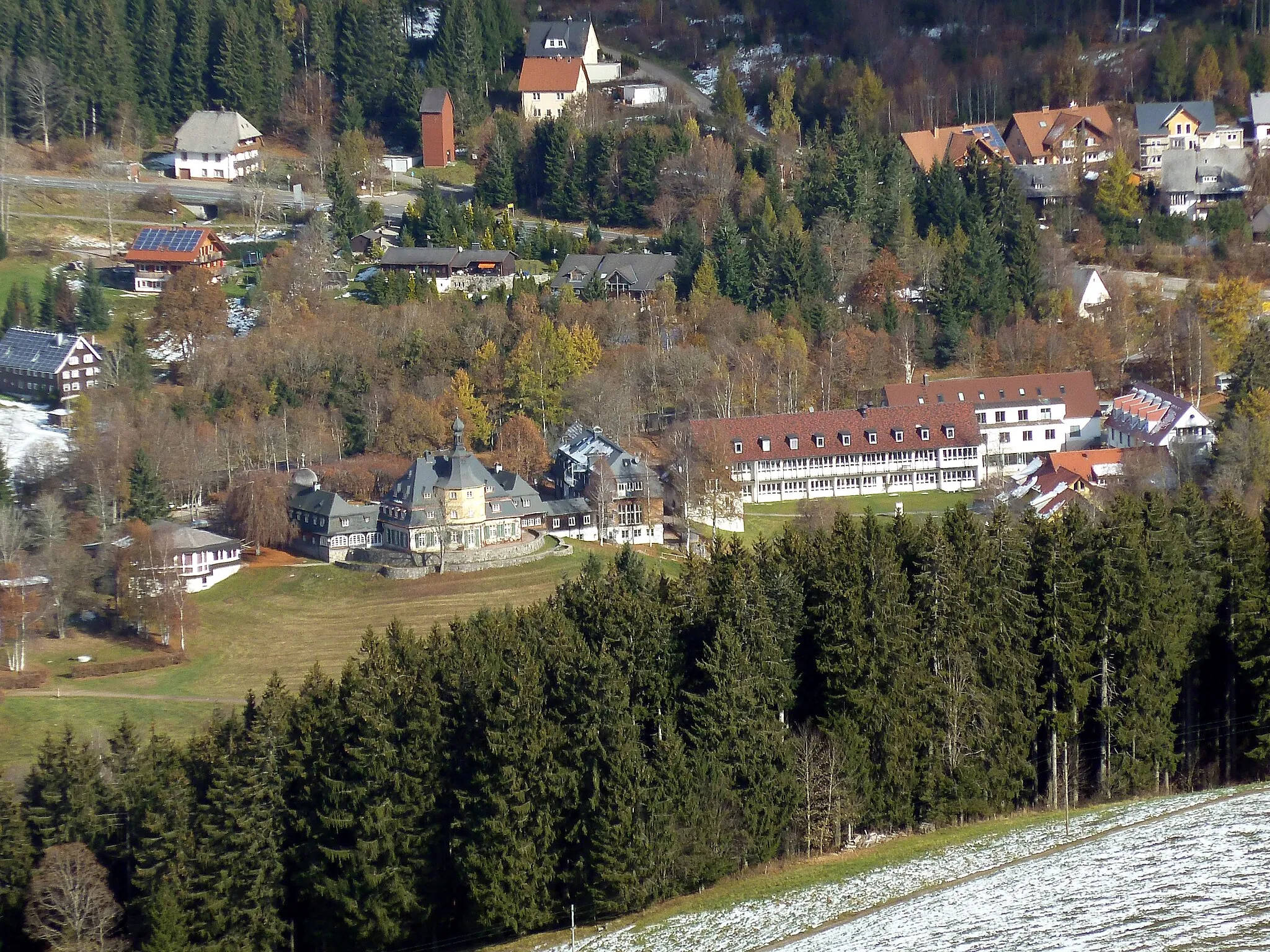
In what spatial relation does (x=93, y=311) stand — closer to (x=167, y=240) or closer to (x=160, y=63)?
(x=167, y=240)

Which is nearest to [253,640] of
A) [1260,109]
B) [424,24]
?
[1260,109]

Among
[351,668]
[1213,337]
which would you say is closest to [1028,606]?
[351,668]

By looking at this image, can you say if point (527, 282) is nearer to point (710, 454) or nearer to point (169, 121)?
point (710, 454)

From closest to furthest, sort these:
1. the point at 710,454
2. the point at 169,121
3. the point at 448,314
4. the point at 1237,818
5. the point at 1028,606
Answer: the point at 1237,818 → the point at 1028,606 → the point at 710,454 → the point at 448,314 → the point at 169,121

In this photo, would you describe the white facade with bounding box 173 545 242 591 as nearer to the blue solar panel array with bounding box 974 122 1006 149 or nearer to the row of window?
the row of window

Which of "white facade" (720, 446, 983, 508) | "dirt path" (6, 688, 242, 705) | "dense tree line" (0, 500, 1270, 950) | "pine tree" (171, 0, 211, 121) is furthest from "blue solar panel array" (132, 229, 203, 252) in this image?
"dense tree line" (0, 500, 1270, 950)

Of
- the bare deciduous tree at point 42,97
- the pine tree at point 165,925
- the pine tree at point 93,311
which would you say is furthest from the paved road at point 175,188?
the pine tree at point 165,925
